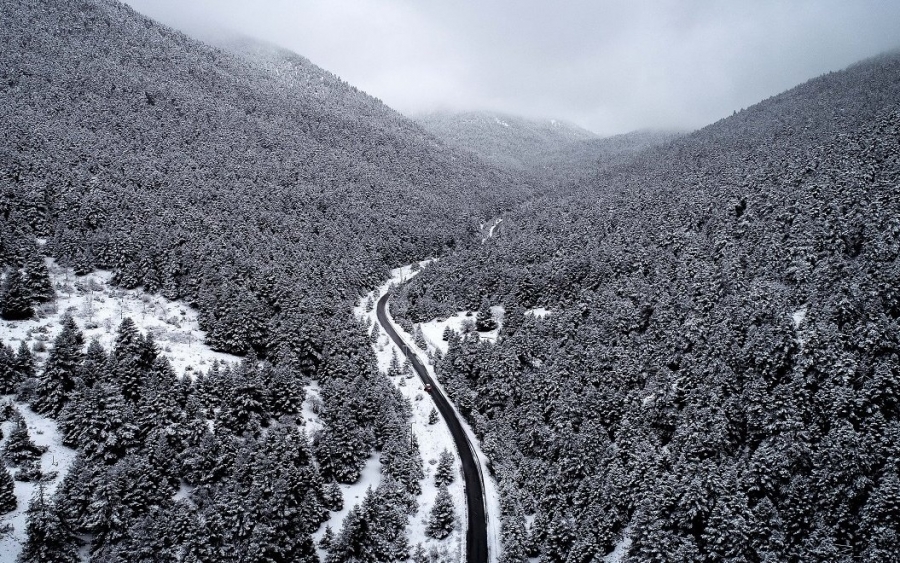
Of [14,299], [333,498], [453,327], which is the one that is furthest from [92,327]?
[453,327]

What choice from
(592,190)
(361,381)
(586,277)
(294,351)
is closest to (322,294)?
(294,351)

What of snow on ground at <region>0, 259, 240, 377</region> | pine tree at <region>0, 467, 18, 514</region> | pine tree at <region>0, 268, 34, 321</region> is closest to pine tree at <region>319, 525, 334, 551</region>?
pine tree at <region>0, 467, 18, 514</region>

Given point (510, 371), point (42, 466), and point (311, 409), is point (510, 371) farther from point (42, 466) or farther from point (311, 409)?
point (42, 466)

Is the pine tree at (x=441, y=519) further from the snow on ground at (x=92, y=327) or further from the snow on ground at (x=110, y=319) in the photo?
the snow on ground at (x=110, y=319)

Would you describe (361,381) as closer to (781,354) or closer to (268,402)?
(268,402)

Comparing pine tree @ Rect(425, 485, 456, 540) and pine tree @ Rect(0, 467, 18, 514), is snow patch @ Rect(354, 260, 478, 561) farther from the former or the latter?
pine tree @ Rect(0, 467, 18, 514)

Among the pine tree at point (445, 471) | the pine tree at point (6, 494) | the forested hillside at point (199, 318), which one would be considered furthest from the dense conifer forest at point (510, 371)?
the pine tree at point (445, 471)
